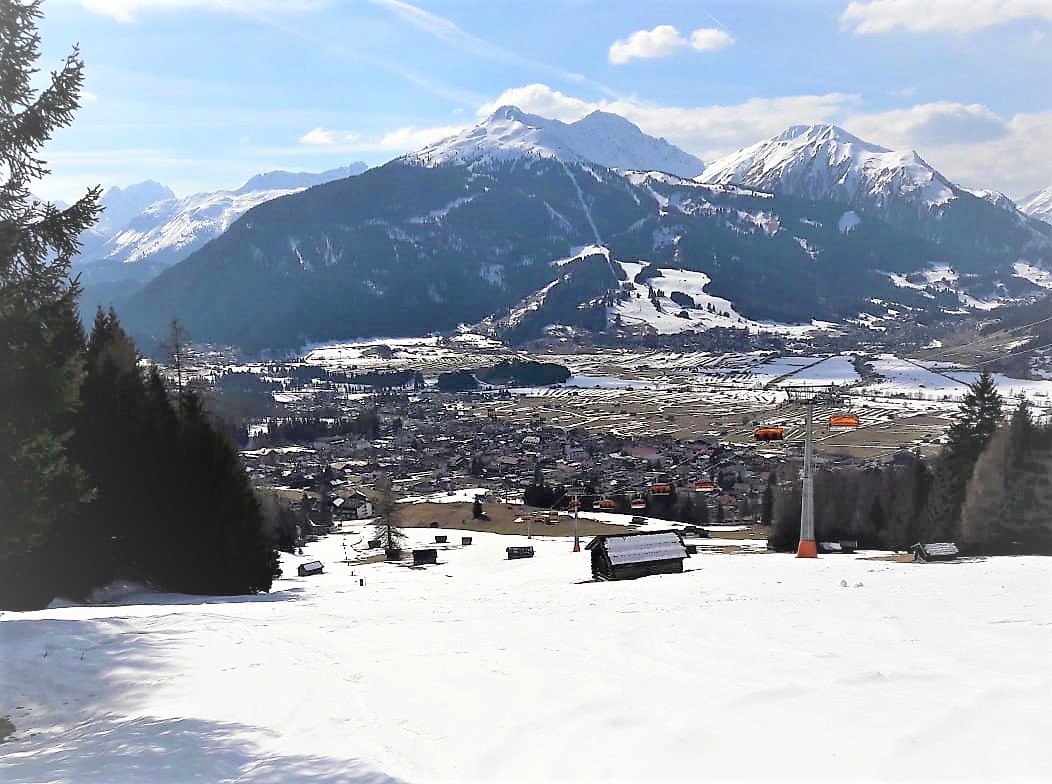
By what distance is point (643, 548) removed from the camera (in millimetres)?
25547

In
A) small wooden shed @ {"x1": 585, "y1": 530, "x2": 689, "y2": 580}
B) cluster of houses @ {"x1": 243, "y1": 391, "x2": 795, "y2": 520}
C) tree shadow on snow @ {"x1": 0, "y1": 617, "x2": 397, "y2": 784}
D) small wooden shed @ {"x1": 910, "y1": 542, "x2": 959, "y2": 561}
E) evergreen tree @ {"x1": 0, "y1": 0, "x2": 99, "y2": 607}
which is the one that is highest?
evergreen tree @ {"x1": 0, "y1": 0, "x2": 99, "y2": 607}

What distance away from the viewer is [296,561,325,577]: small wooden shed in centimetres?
4340

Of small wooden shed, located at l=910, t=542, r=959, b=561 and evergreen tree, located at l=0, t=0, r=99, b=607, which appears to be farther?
small wooden shed, located at l=910, t=542, r=959, b=561

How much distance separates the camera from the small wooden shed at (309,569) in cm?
4340

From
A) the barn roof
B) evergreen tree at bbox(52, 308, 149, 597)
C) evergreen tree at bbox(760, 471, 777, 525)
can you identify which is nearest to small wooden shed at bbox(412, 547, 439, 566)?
the barn roof

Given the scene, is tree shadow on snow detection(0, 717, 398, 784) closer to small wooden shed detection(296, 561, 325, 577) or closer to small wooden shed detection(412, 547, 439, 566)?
small wooden shed detection(296, 561, 325, 577)

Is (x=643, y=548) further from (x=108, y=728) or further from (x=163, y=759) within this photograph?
(x=163, y=759)

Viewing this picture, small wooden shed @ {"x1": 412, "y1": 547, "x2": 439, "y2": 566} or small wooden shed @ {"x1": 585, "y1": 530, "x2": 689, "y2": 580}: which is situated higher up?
small wooden shed @ {"x1": 585, "y1": 530, "x2": 689, "y2": 580}

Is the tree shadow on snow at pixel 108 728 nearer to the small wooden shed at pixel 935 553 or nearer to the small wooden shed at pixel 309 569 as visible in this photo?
the small wooden shed at pixel 935 553

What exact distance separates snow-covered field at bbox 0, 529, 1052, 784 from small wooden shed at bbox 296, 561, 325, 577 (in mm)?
29826

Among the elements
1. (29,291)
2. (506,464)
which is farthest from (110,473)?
(506,464)

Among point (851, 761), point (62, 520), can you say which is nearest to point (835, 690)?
point (851, 761)

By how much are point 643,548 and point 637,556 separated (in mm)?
401

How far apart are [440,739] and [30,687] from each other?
561 centimetres
